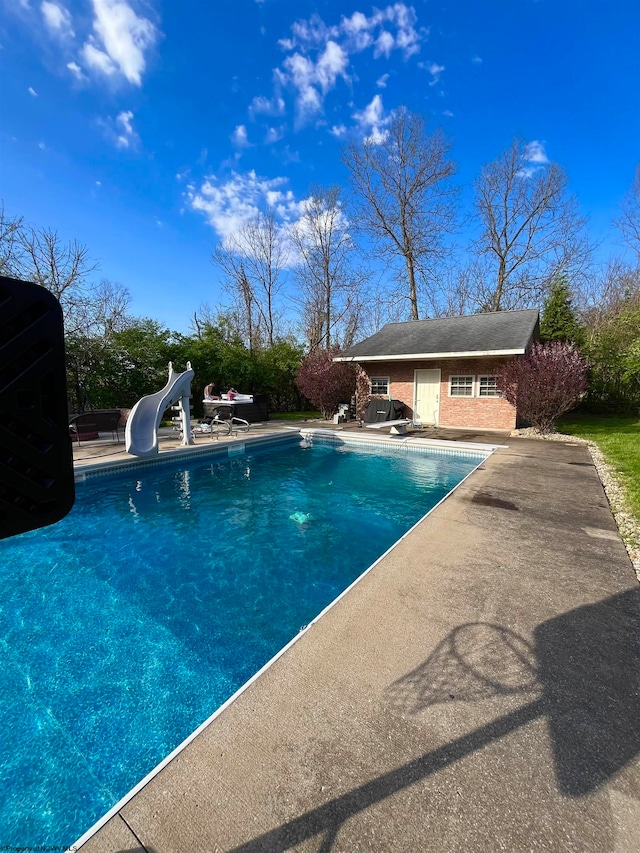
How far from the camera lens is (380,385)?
15.7 m

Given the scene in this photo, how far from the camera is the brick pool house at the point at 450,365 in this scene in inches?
510

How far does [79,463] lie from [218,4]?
36.3ft

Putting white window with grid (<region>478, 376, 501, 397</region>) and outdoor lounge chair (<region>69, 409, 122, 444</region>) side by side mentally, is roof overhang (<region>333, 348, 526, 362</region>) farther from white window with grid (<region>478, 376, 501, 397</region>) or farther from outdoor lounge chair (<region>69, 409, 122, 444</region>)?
outdoor lounge chair (<region>69, 409, 122, 444</region>)

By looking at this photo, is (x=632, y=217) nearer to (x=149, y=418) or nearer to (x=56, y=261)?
(x=149, y=418)

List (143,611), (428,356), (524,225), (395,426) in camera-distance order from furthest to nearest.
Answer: (524,225)
(428,356)
(395,426)
(143,611)

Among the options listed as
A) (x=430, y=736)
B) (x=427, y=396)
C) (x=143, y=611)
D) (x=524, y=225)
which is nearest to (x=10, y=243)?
(x=143, y=611)

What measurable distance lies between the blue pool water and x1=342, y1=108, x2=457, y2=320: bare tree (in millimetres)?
17746

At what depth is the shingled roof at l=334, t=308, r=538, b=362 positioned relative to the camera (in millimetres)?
12516

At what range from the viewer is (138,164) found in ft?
39.5

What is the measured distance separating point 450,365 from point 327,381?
4779 mm

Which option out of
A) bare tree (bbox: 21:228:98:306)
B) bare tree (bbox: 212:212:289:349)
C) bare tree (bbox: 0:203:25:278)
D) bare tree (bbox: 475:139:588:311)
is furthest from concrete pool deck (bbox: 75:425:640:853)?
bare tree (bbox: 475:139:588:311)

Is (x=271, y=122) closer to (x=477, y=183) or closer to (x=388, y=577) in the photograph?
(x=477, y=183)

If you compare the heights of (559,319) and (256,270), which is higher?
(256,270)

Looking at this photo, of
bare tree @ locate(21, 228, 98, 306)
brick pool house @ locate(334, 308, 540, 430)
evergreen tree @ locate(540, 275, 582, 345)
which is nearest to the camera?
brick pool house @ locate(334, 308, 540, 430)
